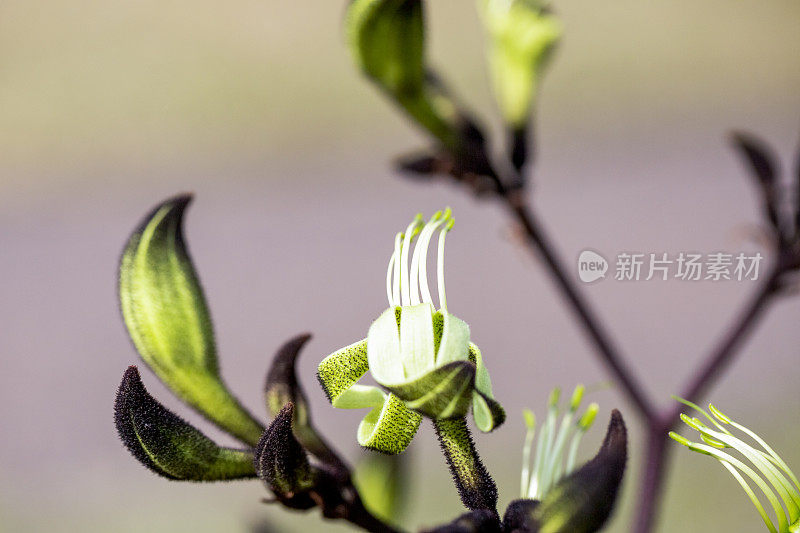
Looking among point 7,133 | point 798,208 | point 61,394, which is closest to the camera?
point 798,208

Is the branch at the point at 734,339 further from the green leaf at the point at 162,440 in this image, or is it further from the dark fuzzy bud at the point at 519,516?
the green leaf at the point at 162,440

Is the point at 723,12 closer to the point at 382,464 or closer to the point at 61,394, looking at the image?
the point at 61,394

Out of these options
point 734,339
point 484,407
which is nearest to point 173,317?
point 484,407

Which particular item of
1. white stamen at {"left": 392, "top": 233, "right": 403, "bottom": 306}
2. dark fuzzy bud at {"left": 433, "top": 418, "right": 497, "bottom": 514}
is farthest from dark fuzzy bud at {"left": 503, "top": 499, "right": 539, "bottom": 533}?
white stamen at {"left": 392, "top": 233, "right": 403, "bottom": 306}

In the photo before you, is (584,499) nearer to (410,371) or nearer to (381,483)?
(410,371)

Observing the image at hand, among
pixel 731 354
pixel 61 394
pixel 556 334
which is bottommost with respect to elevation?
pixel 556 334

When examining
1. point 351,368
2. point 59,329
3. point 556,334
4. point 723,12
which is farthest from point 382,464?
point 723,12
